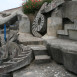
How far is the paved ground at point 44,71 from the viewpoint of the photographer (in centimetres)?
222

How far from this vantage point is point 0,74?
8.29 ft

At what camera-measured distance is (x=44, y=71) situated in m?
2.38

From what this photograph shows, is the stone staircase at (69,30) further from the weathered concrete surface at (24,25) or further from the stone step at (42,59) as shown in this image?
the weathered concrete surface at (24,25)

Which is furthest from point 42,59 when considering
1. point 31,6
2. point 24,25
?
point 31,6

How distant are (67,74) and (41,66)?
674 mm

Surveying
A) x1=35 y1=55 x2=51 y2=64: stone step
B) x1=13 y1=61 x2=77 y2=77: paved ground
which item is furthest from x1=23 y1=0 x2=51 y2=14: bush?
x1=13 y1=61 x2=77 y2=77: paved ground

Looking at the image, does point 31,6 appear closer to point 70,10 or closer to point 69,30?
point 70,10

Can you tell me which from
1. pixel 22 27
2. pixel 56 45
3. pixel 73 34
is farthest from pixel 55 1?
pixel 22 27

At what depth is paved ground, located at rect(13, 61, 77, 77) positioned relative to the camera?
222cm

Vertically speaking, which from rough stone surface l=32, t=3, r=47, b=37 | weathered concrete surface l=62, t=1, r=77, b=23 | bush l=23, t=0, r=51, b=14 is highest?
bush l=23, t=0, r=51, b=14

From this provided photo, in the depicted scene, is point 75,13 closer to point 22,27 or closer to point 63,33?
point 63,33

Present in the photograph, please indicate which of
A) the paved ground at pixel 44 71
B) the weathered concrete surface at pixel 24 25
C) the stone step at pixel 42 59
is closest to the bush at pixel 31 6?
the weathered concrete surface at pixel 24 25

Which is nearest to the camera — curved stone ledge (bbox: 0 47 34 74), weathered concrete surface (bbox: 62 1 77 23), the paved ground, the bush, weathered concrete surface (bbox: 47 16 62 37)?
the paved ground

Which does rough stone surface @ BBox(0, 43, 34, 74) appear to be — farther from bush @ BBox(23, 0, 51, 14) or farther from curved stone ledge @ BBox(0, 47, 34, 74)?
bush @ BBox(23, 0, 51, 14)
